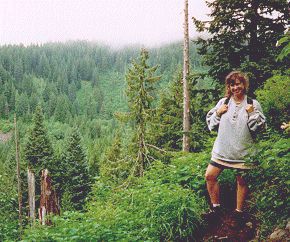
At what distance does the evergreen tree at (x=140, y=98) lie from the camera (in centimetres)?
2131

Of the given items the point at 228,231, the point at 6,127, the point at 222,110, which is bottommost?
the point at 6,127

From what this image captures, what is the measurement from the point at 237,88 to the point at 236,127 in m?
0.55

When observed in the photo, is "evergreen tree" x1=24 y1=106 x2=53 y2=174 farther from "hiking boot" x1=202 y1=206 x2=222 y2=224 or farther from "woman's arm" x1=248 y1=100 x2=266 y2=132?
"woman's arm" x1=248 y1=100 x2=266 y2=132

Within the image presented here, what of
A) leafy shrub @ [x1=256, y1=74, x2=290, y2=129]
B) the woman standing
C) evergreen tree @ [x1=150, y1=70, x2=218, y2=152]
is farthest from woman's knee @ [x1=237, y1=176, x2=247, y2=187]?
evergreen tree @ [x1=150, y1=70, x2=218, y2=152]

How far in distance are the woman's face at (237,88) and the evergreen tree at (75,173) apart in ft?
126

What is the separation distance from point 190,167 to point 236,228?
214 cm

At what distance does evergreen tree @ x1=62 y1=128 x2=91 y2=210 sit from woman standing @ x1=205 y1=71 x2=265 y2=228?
38015mm

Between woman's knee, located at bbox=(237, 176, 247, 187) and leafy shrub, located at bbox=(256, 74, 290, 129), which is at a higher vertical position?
leafy shrub, located at bbox=(256, 74, 290, 129)

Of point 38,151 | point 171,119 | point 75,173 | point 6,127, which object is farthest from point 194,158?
point 6,127

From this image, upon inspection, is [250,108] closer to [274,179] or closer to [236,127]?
[236,127]

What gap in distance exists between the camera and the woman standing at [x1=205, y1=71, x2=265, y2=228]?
5.01 metres

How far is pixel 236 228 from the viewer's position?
5367 millimetres

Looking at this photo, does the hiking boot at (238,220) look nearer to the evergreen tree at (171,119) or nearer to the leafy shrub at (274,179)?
the leafy shrub at (274,179)

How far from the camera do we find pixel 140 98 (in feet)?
70.2
